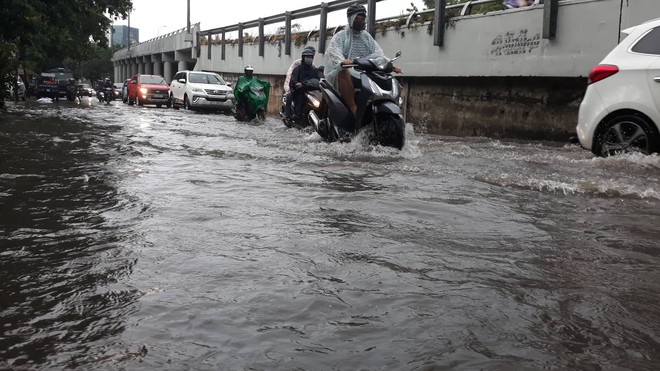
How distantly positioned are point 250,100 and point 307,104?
581 cm

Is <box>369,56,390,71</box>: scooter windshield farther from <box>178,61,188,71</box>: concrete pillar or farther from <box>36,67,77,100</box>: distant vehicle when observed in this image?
<box>178,61,188,71</box>: concrete pillar

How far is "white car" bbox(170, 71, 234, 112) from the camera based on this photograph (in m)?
23.0

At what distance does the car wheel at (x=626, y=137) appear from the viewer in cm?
659

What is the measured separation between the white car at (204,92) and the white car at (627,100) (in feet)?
55.4

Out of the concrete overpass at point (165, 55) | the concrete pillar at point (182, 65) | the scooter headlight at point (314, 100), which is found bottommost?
the scooter headlight at point (314, 100)

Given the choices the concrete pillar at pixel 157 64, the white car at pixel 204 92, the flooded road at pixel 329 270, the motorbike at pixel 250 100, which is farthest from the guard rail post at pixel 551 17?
the concrete pillar at pixel 157 64

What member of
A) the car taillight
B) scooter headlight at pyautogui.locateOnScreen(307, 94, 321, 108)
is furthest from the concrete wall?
scooter headlight at pyautogui.locateOnScreen(307, 94, 321, 108)

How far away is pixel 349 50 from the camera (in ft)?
28.6

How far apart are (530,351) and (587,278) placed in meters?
1.00

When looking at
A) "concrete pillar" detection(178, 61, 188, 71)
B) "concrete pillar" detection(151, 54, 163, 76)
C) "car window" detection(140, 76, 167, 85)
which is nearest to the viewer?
"car window" detection(140, 76, 167, 85)

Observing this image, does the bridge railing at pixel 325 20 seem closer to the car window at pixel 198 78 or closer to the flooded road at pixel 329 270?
the car window at pixel 198 78

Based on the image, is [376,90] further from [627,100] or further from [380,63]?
[627,100]

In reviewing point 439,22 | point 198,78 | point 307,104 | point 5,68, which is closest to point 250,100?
point 439,22

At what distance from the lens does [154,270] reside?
3109mm
